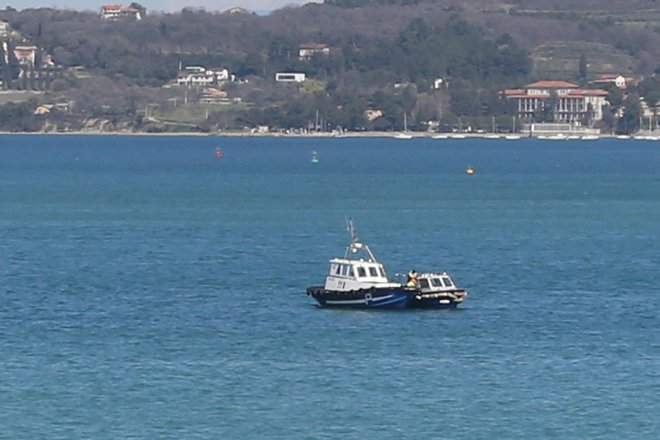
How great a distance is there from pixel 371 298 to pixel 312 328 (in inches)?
146

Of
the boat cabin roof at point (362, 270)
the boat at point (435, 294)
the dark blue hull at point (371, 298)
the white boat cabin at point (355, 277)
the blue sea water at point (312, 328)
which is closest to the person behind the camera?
the blue sea water at point (312, 328)

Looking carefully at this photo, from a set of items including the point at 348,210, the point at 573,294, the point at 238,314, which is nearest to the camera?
the point at 238,314

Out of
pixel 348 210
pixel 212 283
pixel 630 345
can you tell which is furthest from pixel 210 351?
pixel 348 210

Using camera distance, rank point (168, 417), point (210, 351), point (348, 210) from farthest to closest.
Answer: point (348, 210), point (210, 351), point (168, 417)

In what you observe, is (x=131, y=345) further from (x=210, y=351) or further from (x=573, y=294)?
(x=573, y=294)

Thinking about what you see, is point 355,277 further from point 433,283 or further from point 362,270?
point 433,283

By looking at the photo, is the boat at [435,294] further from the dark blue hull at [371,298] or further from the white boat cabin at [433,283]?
the dark blue hull at [371,298]

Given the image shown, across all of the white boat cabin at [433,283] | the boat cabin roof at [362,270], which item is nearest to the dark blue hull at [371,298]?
the boat cabin roof at [362,270]

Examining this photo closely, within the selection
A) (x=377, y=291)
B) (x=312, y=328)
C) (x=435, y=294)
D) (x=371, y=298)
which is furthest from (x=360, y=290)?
(x=312, y=328)

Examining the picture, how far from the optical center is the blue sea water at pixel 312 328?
1548 inches

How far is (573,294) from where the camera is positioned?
6066 centimetres

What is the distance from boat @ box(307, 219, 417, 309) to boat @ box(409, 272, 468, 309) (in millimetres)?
314

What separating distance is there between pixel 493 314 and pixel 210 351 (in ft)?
36.1

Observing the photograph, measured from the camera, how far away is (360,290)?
5481 cm
